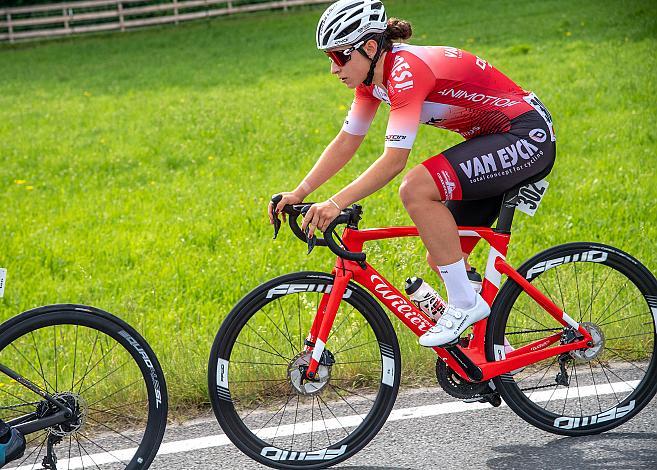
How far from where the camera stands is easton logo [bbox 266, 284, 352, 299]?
426 centimetres

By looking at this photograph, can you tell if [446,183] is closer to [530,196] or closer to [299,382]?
[530,196]

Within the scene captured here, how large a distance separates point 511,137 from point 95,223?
5.91 meters

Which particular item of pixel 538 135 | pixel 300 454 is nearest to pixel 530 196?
pixel 538 135

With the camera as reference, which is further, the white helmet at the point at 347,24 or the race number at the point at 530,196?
the race number at the point at 530,196

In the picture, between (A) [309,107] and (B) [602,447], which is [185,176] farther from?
(B) [602,447]

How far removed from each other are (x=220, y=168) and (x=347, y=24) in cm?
741

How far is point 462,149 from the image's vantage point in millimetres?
4383

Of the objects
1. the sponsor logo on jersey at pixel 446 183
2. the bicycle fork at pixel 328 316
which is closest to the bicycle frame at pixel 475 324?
the bicycle fork at pixel 328 316

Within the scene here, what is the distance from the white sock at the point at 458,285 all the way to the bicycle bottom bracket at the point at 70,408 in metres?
1.70

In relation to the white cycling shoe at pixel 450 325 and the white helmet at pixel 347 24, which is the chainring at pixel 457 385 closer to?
the white cycling shoe at pixel 450 325

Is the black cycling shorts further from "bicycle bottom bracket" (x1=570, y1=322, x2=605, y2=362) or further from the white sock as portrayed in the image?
"bicycle bottom bracket" (x1=570, y1=322, x2=605, y2=362)

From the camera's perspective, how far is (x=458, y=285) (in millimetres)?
4391

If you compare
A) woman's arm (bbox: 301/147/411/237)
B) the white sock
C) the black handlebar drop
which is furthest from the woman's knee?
the white sock

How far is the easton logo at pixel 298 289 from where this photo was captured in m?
4.26
